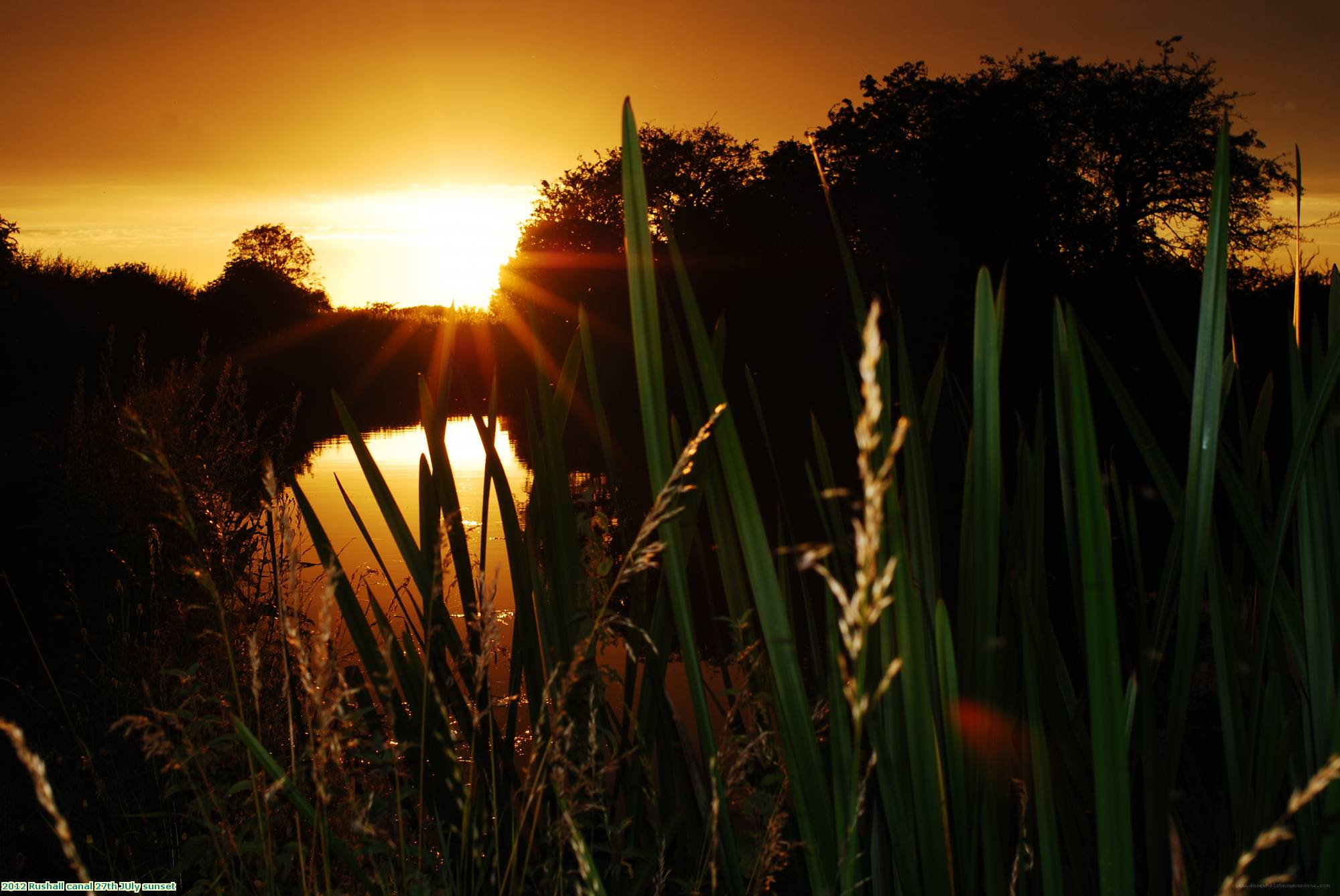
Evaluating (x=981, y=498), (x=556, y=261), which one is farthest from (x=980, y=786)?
(x=556, y=261)

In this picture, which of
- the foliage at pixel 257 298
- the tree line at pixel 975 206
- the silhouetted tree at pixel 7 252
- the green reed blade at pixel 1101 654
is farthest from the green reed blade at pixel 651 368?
the foliage at pixel 257 298

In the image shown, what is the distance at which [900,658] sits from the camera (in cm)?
75

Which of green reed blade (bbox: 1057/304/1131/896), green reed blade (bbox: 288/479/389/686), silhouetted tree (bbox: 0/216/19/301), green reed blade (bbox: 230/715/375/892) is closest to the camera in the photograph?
green reed blade (bbox: 1057/304/1131/896)

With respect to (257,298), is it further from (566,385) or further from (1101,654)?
(1101,654)

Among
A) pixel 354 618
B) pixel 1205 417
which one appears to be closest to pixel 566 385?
pixel 354 618

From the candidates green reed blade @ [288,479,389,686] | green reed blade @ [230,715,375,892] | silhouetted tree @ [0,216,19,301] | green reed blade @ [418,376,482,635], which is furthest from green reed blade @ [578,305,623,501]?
silhouetted tree @ [0,216,19,301]

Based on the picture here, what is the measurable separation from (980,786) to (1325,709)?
36 cm

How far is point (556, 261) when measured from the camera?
1366 inches

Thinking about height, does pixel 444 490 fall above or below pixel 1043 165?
below

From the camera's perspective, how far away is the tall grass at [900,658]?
0.85 m

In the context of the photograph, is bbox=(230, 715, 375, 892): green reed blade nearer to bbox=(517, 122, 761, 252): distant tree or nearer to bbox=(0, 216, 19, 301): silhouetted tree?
bbox=(0, 216, 19, 301): silhouetted tree

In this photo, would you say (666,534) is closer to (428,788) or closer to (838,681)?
(838,681)

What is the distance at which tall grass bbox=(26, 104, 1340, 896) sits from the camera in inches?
33.3

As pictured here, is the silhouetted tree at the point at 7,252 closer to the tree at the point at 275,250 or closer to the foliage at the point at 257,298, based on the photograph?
the foliage at the point at 257,298
